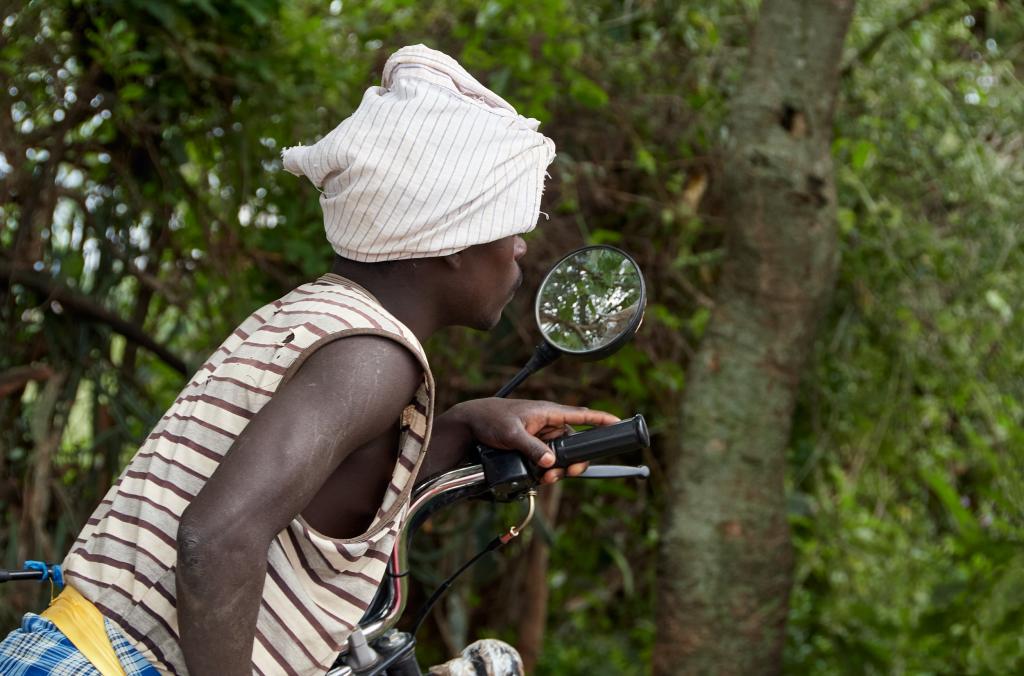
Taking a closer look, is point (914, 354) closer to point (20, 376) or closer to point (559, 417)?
point (559, 417)

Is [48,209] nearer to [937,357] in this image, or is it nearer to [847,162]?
[847,162]

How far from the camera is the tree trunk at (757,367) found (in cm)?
303

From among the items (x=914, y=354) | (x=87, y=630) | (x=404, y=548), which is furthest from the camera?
(x=914, y=354)

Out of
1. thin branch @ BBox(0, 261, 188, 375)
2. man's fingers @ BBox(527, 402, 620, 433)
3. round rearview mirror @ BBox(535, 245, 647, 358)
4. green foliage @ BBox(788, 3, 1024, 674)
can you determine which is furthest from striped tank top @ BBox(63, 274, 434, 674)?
green foliage @ BBox(788, 3, 1024, 674)

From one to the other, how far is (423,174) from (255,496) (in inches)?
18.2

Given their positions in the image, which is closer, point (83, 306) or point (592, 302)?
point (592, 302)

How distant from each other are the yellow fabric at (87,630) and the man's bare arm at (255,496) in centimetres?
12

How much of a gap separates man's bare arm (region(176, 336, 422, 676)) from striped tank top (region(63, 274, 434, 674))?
6 centimetres

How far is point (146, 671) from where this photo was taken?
4.20ft

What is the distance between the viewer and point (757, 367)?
3.09 m

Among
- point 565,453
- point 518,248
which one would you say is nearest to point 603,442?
point 565,453

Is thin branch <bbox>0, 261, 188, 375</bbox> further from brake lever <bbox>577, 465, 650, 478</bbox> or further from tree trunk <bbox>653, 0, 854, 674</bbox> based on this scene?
brake lever <bbox>577, 465, 650, 478</bbox>

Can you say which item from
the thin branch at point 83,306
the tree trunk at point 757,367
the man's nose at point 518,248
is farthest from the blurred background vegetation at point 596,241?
the man's nose at point 518,248

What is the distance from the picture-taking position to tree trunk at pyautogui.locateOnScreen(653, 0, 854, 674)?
3025mm
